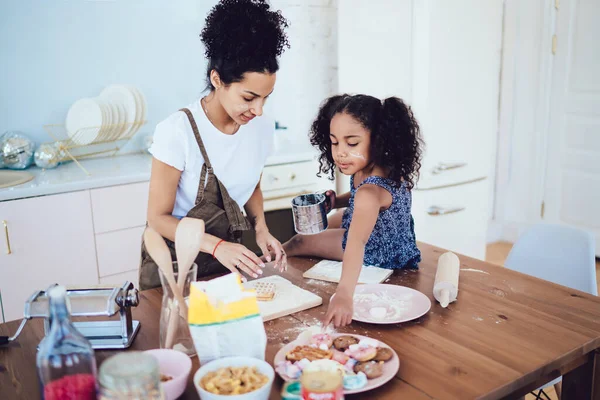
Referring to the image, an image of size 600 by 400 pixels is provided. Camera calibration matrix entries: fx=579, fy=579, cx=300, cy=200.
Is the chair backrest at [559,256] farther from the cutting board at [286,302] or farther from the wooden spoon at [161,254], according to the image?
the wooden spoon at [161,254]

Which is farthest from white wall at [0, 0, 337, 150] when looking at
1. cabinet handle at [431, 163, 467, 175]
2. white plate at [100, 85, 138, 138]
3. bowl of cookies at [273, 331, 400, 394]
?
bowl of cookies at [273, 331, 400, 394]

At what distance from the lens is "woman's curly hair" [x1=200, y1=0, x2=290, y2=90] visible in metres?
1.57

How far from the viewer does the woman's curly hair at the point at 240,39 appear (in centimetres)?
157

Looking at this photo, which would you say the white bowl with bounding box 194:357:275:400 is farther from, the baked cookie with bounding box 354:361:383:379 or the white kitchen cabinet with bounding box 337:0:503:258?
the white kitchen cabinet with bounding box 337:0:503:258

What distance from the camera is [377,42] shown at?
3.04 metres

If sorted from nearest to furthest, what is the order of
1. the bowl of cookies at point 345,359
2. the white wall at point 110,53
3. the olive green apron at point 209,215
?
the bowl of cookies at point 345,359
the olive green apron at point 209,215
the white wall at point 110,53

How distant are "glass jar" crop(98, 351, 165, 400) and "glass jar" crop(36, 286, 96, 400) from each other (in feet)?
0.30

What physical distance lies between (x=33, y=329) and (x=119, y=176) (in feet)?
4.36

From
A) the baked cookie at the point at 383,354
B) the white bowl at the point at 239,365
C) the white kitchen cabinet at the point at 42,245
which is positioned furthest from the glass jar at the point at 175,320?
the white kitchen cabinet at the point at 42,245

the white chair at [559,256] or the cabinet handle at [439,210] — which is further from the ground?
the white chair at [559,256]

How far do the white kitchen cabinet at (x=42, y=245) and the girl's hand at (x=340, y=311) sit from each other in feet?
5.11

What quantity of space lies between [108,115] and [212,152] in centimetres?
142

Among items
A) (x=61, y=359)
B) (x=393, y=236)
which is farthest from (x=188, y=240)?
(x=393, y=236)

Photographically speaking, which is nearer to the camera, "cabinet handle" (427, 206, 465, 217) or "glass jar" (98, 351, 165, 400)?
"glass jar" (98, 351, 165, 400)
